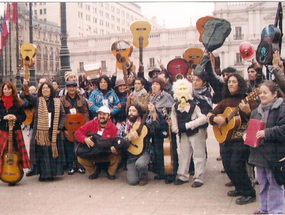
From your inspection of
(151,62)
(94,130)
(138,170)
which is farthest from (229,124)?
(151,62)

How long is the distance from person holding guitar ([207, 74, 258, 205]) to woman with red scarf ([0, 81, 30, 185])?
2.85m

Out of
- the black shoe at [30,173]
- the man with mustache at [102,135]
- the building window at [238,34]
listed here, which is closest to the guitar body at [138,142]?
the man with mustache at [102,135]

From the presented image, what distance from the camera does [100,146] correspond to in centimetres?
554

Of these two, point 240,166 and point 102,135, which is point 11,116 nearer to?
point 102,135

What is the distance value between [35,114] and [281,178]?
3763mm

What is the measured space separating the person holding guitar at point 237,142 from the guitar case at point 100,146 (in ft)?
4.71

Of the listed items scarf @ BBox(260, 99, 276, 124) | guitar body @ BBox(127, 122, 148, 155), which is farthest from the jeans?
scarf @ BBox(260, 99, 276, 124)

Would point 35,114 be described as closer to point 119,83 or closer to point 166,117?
point 119,83

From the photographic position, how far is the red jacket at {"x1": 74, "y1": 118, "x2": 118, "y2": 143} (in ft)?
18.5

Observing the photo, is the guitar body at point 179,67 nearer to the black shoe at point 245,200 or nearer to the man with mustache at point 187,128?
the man with mustache at point 187,128

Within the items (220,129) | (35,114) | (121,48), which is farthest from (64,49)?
(220,129)

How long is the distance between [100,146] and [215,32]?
2312mm

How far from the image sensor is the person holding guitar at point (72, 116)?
6160mm

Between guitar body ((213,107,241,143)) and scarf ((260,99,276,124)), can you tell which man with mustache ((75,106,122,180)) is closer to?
guitar body ((213,107,241,143))
